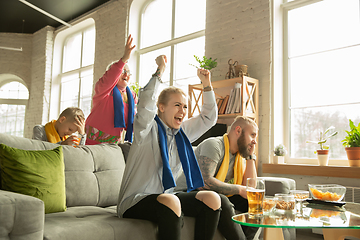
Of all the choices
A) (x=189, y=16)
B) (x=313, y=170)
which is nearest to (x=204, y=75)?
(x=313, y=170)

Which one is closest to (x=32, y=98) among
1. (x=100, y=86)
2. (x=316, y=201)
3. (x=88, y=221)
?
(x=100, y=86)

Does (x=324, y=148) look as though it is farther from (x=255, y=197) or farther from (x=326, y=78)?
(x=255, y=197)

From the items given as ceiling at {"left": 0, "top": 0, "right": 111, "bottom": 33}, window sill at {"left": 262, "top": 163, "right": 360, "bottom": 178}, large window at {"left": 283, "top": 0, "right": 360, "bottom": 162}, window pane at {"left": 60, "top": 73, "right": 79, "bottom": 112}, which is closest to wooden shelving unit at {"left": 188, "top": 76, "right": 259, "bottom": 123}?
large window at {"left": 283, "top": 0, "right": 360, "bottom": 162}

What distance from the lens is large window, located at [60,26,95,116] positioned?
22.4 ft

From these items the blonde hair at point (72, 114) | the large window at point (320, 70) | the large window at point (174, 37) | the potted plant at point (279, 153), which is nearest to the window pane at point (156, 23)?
the large window at point (174, 37)

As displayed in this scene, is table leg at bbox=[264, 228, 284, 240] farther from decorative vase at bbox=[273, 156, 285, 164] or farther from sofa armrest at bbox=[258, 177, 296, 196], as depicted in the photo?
decorative vase at bbox=[273, 156, 285, 164]

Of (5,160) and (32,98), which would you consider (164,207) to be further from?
(32,98)

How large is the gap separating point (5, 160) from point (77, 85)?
5.87m

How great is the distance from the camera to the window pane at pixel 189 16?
4828 mm

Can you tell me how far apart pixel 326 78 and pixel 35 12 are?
6.32 meters

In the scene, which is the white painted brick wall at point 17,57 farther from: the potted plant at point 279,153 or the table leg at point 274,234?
the table leg at point 274,234

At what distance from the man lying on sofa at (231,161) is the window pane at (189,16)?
3.00 metres

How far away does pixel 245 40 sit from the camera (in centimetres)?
385

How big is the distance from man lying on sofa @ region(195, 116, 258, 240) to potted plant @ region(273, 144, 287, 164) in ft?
3.91
